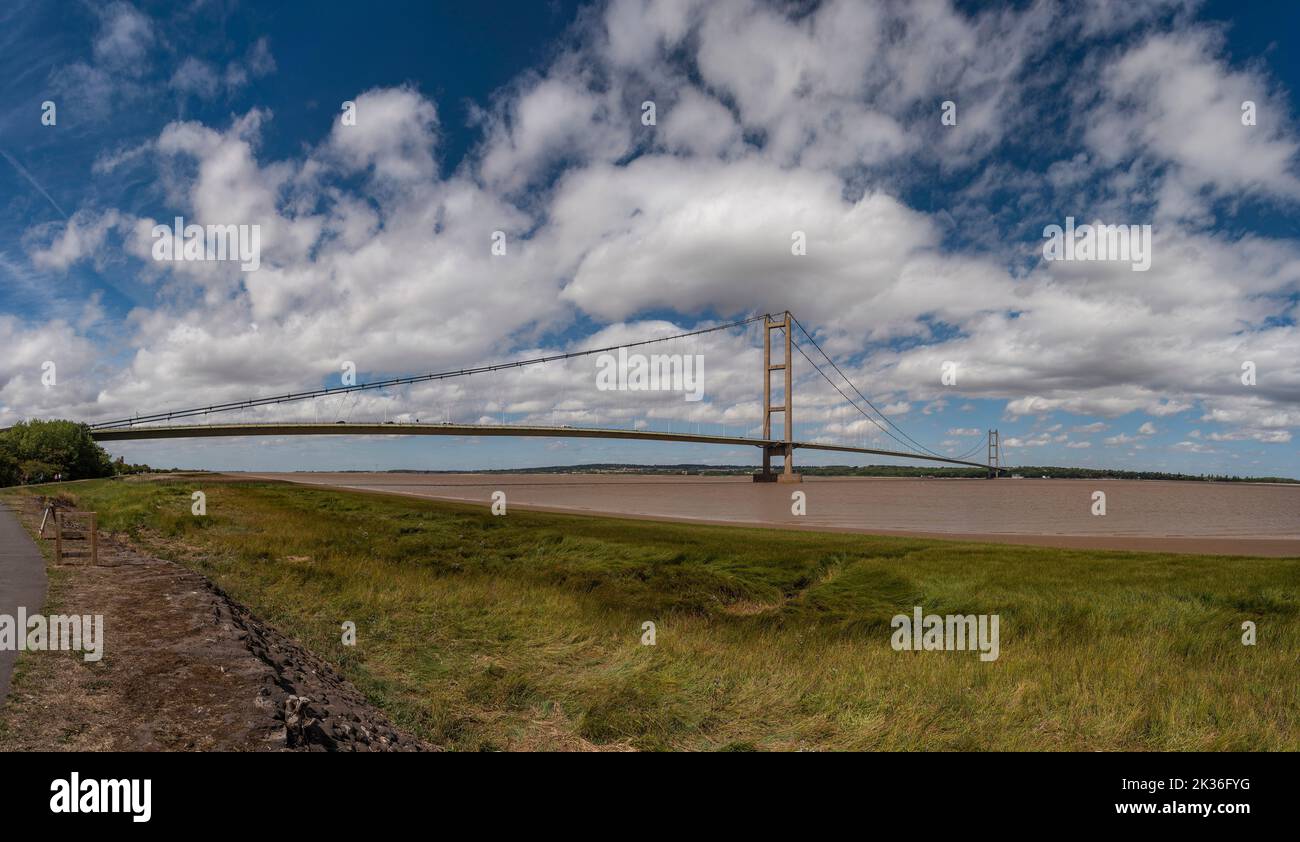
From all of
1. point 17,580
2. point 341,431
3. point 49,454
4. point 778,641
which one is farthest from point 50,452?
point 778,641

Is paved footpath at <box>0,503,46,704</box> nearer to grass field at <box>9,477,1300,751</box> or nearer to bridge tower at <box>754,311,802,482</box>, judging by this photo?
grass field at <box>9,477,1300,751</box>

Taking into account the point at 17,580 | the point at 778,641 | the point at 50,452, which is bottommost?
the point at 778,641

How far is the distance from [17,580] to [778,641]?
657 inches

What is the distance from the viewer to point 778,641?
12.9m

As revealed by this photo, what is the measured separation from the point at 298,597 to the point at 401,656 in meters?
5.85

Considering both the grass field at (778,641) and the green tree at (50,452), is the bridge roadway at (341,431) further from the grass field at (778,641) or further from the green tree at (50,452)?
the grass field at (778,641)

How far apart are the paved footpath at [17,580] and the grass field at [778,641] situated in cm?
353

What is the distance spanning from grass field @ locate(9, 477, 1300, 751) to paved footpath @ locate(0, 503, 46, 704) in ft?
11.6

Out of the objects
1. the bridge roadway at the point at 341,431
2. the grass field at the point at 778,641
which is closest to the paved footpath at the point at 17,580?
the grass field at the point at 778,641

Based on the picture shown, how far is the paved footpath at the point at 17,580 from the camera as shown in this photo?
782 centimetres

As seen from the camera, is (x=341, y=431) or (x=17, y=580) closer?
(x=17, y=580)

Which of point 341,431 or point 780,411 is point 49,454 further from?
point 780,411

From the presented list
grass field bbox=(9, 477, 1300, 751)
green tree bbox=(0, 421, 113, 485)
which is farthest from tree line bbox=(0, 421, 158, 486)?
grass field bbox=(9, 477, 1300, 751)
